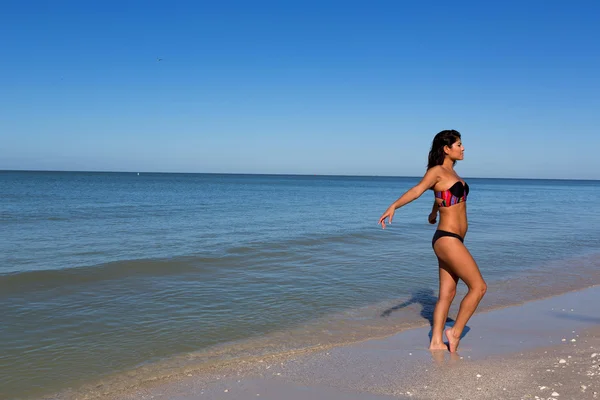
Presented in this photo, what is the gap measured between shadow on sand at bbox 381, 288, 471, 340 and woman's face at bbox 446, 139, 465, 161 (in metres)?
2.16

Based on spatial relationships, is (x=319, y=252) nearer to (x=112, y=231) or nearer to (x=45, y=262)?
(x=45, y=262)

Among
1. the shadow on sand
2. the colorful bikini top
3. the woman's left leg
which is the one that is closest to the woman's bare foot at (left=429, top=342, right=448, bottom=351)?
the woman's left leg

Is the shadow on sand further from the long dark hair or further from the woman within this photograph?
the long dark hair

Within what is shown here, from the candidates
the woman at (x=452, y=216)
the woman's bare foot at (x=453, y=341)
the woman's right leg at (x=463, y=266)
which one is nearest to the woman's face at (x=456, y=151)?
the woman at (x=452, y=216)

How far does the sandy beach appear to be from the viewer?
13.0ft

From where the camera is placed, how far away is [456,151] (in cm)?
476

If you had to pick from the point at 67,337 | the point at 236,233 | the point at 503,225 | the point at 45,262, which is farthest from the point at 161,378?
the point at 503,225

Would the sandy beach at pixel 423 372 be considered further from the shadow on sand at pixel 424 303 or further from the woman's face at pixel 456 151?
the woman's face at pixel 456 151

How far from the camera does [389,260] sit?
1091 cm

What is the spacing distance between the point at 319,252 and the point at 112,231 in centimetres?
733

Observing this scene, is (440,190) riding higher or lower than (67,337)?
higher

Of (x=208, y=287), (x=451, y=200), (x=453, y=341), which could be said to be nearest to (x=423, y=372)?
(x=453, y=341)

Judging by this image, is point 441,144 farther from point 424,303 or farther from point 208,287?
point 208,287

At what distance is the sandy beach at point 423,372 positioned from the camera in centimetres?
395
